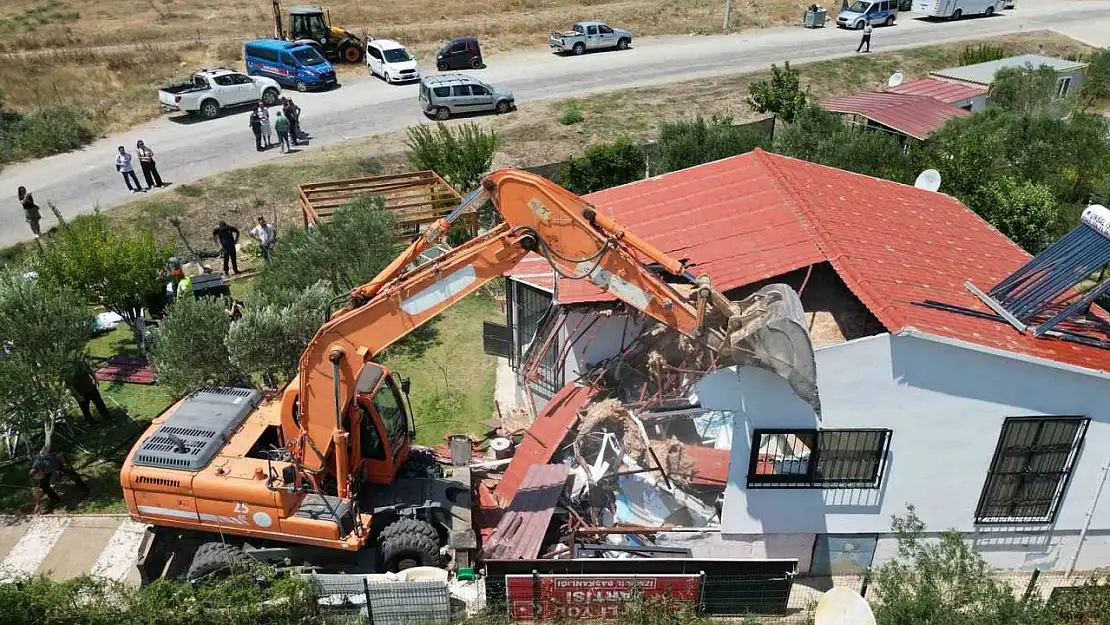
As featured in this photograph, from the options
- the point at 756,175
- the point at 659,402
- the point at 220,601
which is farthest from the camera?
the point at 756,175

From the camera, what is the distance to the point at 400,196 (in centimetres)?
2464

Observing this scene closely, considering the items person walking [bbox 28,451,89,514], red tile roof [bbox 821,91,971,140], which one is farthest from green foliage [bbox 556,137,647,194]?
person walking [bbox 28,451,89,514]

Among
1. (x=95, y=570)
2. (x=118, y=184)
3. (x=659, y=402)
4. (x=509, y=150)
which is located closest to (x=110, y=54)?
(x=118, y=184)

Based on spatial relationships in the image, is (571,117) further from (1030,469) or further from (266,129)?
(1030,469)

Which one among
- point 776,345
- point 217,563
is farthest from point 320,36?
point 776,345

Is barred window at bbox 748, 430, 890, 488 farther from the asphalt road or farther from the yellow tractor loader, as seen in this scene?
the yellow tractor loader

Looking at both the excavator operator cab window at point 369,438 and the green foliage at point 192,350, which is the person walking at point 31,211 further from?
the excavator operator cab window at point 369,438

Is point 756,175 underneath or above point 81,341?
above

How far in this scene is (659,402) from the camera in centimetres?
1356

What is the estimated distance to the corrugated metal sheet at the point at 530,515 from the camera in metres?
11.4

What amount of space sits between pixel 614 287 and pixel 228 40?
40.5 metres

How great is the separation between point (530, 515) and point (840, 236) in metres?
6.99

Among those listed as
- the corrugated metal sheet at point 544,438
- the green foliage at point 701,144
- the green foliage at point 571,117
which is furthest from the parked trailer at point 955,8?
the corrugated metal sheet at point 544,438

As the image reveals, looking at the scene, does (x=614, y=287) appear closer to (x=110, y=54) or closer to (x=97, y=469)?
(x=97, y=469)
